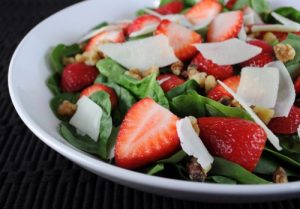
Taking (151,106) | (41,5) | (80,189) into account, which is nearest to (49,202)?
(80,189)

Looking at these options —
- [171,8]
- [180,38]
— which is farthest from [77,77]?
[171,8]

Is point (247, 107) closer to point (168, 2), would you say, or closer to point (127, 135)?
point (127, 135)

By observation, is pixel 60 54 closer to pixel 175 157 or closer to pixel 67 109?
pixel 67 109

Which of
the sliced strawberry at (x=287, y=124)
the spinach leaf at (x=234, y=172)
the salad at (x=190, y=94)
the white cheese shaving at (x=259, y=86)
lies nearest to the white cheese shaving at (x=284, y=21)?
the salad at (x=190, y=94)

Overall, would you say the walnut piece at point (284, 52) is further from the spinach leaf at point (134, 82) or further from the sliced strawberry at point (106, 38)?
the sliced strawberry at point (106, 38)

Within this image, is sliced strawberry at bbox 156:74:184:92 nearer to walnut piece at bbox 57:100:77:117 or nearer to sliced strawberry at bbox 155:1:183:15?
walnut piece at bbox 57:100:77:117

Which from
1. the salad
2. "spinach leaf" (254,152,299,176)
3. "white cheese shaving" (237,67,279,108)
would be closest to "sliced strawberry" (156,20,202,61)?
the salad
